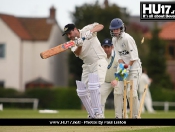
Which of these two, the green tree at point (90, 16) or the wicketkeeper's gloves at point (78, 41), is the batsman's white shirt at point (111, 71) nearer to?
the wicketkeeper's gloves at point (78, 41)

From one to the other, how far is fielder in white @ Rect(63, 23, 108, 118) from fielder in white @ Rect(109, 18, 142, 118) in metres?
0.48

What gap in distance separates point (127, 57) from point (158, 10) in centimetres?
128

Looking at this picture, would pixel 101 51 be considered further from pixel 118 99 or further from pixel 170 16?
pixel 170 16

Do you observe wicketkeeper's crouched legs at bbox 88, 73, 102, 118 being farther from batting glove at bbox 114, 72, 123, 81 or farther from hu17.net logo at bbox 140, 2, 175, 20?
hu17.net logo at bbox 140, 2, 175, 20

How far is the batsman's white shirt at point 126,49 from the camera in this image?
1219 cm

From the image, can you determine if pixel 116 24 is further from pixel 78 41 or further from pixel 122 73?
pixel 78 41

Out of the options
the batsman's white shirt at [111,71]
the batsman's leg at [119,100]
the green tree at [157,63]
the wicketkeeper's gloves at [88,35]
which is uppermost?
the wicketkeeper's gloves at [88,35]

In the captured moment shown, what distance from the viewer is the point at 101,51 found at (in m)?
11.9

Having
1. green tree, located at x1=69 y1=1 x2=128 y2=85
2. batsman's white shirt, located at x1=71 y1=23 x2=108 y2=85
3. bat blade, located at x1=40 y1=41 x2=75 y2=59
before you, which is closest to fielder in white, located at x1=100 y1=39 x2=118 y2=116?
Result: batsman's white shirt, located at x1=71 y1=23 x2=108 y2=85

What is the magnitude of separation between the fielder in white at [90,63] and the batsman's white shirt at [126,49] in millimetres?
488

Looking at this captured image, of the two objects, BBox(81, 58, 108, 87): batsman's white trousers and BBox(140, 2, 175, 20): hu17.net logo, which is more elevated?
BBox(140, 2, 175, 20): hu17.net logo

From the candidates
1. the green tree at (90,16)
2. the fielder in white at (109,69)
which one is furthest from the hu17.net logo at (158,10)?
the green tree at (90,16)

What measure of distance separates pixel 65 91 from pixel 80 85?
24170mm

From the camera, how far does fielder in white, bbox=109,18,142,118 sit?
12172mm
